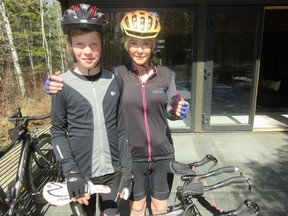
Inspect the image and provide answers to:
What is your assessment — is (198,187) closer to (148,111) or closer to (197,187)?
(197,187)

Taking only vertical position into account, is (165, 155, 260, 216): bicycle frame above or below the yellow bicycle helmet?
Result: below

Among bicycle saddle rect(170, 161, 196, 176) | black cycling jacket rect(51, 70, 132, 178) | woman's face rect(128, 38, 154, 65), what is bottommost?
bicycle saddle rect(170, 161, 196, 176)

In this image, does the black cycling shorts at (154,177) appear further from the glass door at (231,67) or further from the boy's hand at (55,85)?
the glass door at (231,67)

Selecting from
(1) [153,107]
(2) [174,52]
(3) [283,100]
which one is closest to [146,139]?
(1) [153,107]

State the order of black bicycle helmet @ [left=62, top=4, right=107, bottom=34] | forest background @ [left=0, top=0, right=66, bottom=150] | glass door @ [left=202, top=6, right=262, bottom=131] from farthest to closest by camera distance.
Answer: forest background @ [left=0, top=0, right=66, bottom=150] < glass door @ [left=202, top=6, right=262, bottom=131] < black bicycle helmet @ [left=62, top=4, right=107, bottom=34]

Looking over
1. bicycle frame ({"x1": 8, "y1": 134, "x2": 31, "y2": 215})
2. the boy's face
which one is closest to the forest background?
bicycle frame ({"x1": 8, "y1": 134, "x2": 31, "y2": 215})

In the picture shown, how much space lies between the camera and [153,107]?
2025mm

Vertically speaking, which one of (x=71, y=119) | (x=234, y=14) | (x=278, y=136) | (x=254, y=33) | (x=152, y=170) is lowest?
(x=278, y=136)

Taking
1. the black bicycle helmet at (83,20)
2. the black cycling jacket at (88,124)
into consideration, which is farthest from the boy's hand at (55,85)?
the black bicycle helmet at (83,20)

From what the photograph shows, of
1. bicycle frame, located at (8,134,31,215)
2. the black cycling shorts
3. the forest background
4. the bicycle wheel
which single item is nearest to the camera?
the black cycling shorts

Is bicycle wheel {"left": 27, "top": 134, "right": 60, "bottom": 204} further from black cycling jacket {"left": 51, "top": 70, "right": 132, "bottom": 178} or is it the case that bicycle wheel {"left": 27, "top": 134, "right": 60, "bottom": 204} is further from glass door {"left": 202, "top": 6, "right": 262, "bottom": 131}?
glass door {"left": 202, "top": 6, "right": 262, "bottom": 131}

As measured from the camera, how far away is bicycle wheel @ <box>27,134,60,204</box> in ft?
10.5

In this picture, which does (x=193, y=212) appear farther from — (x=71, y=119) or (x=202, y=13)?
(x=202, y=13)

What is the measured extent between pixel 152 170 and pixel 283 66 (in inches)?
323
